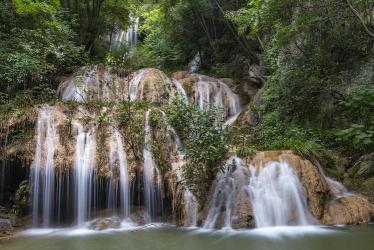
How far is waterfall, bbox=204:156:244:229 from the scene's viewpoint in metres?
8.12

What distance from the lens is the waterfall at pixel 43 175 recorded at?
29.3 feet

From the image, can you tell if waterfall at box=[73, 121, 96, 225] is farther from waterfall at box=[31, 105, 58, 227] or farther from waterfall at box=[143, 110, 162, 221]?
waterfall at box=[143, 110, 162, 221]

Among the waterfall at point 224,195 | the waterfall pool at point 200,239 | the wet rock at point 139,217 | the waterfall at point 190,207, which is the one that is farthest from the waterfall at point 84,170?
the waterfall at point 224,195

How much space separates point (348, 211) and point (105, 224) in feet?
16.6

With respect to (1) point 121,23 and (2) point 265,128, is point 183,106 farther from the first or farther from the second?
(1) point 121,23

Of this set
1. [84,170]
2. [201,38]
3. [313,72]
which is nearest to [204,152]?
[84,170]

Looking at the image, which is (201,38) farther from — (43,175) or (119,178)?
(43,175)

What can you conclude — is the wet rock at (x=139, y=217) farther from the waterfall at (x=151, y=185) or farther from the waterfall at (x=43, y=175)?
the waterfall at (x=43, y=175)

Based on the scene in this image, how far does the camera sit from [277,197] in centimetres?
826

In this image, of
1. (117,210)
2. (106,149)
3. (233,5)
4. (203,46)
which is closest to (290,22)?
(106,149)

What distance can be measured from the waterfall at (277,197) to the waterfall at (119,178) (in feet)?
9.41

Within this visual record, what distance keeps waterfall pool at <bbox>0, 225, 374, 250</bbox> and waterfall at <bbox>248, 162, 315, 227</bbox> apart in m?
0.33

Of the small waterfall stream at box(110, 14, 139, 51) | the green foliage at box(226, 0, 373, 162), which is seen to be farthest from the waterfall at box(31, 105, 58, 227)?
the small waterfall stream at box(110, 14, 139, 51)

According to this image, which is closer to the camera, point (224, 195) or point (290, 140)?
point (224, 195)
